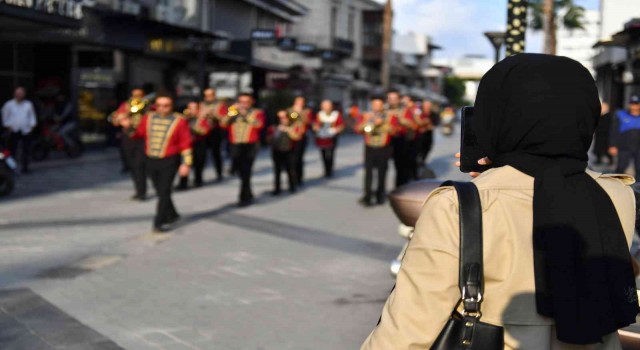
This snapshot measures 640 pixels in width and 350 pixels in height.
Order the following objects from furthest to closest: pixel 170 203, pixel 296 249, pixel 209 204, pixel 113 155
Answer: pixel 113 155
pixel 209 204
pixel 170 203
pixel 296 249

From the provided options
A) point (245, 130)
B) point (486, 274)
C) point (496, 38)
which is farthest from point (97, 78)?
point (486, 274)

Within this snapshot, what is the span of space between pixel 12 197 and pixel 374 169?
551 cm

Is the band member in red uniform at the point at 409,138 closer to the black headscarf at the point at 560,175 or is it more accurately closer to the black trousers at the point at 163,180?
the black trousers at the point at 163,180

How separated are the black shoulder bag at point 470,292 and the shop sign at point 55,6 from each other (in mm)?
17155

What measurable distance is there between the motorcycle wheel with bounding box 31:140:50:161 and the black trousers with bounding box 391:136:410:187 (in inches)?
354

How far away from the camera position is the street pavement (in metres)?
6.35

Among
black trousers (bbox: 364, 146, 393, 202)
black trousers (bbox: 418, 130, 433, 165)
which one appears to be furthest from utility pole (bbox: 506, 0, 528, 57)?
black trousers (bbox: 418, 130, 433, 165)

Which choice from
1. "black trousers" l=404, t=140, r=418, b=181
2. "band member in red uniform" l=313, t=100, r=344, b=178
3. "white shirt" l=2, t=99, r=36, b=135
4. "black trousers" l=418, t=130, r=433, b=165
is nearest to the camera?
"black trousers" l=404, t=140, r=418, b=181

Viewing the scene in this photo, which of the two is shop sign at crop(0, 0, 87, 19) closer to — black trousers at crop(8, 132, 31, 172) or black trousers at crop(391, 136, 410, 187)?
black trousers at crop(8, 132, 31, 172)

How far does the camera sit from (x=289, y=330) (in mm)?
6453

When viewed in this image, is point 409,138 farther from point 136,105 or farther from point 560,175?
point 560,175

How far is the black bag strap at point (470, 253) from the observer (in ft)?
6.95

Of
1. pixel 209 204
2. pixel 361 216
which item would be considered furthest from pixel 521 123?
pixel 209 204

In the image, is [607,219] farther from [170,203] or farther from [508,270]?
[170,203]
